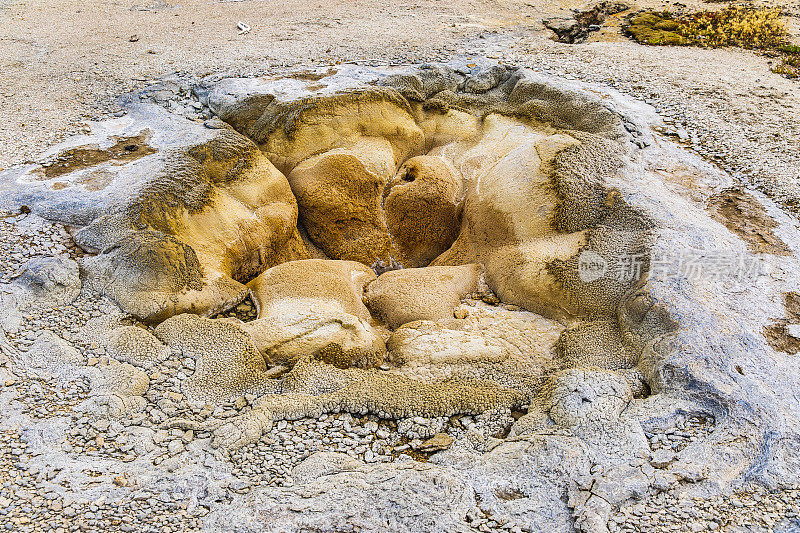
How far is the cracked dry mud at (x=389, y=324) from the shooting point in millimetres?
2262

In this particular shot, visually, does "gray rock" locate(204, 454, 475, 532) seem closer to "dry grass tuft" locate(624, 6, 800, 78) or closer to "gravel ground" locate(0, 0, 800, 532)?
"gravel ground" locate(0, 0, 800, 532)

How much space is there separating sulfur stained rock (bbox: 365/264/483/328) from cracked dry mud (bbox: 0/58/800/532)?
18 millimetres

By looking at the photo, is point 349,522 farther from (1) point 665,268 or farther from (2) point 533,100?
(2) point 533,100

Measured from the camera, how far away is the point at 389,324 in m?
3.80

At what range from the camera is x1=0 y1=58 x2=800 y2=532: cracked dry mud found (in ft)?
7.42

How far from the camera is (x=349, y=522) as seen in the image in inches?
84.8

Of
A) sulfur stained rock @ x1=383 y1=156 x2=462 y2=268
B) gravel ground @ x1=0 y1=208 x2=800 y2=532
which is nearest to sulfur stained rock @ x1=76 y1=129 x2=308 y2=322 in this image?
gravel ground @ x1=0 y1=208 x2=800 y2=532

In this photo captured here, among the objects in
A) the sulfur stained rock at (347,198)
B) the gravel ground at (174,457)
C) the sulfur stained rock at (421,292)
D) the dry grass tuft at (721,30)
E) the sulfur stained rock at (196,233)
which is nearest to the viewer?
the gravel ground at (174,457)

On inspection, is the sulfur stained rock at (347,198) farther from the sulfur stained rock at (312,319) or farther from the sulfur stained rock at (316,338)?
the sulfur stained rock at (316,338)

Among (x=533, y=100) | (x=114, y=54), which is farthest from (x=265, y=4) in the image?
(x=533, y=100)

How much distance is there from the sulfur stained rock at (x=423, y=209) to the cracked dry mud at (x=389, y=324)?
22mm

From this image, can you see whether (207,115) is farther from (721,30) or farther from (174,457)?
(721,30)

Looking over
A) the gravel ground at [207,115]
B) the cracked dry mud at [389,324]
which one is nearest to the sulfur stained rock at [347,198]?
the cracked dry mud at [389,324]

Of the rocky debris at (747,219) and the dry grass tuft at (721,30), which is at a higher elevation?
the dry grass tuft at (721,30)
